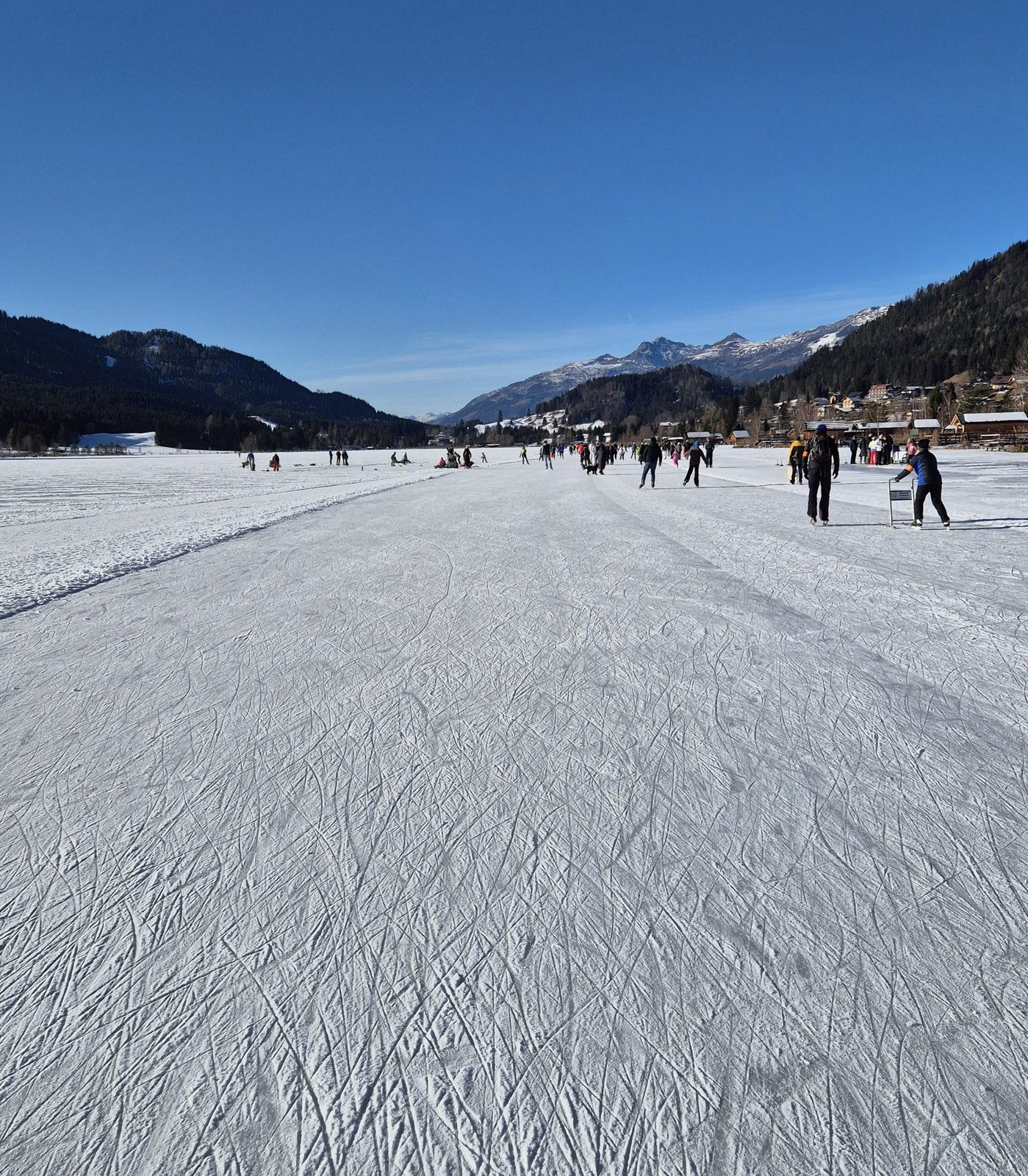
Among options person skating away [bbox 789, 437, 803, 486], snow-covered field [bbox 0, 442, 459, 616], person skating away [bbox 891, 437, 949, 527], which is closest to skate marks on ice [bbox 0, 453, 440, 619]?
snow-covered field [bbox 0, 442, 459, 616]

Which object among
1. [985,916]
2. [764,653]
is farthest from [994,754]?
[764,653]

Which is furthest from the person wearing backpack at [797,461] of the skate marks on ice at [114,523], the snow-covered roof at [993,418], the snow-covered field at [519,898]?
the snow-covered roof at [993,418]

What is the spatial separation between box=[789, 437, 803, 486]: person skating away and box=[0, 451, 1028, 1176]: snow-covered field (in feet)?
51.4

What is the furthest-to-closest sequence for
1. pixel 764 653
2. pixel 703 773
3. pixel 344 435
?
pixel 344 435 < pixel 764 653 < pixel 703 773

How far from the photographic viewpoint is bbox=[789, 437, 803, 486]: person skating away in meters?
19.5

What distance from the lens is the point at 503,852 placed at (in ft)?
7.41

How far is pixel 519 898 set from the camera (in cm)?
203

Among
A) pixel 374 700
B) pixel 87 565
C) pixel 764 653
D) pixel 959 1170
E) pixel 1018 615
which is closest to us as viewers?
pixel 959 1170

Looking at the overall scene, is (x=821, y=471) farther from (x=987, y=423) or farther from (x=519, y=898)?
(x=987, y=423)

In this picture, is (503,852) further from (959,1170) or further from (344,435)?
(344,435)

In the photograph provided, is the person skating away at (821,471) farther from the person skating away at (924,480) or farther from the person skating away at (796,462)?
the person skating away at (796,462)

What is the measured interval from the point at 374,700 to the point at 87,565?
622cm

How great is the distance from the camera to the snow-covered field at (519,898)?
1.38 m

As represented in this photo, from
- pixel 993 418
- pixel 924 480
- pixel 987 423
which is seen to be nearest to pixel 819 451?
pixel 924 480
